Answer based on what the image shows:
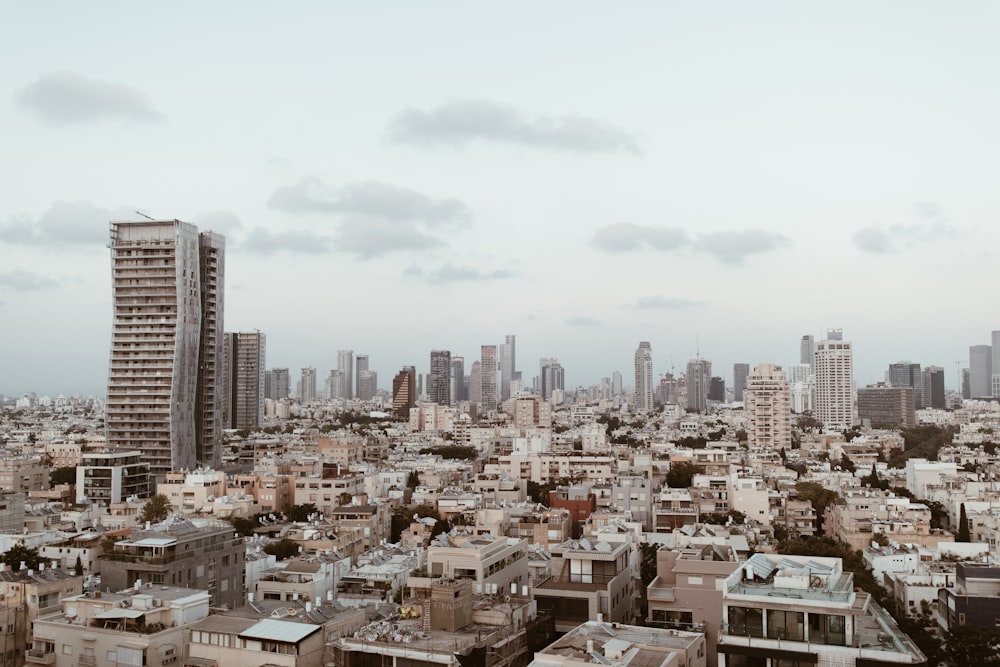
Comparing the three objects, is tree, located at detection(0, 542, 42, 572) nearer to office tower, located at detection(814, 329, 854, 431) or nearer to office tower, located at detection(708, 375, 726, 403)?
office tower, located at detection(814, 329, 854, 431)

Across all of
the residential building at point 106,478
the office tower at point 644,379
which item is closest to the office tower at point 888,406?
the office tower at point 644,379

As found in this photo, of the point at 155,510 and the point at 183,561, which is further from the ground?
the point at 183,561

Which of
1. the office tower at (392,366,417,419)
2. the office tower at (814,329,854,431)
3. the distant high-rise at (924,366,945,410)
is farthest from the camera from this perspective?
the distant high-rise at (924,366,945,410)

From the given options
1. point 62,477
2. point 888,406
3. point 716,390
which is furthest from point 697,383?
point 62,477

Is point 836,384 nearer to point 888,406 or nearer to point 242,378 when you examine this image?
point 888,406

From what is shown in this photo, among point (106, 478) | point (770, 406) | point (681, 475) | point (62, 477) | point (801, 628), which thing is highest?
point (770, 406)

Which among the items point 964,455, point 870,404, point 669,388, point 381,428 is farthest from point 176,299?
point 669,388

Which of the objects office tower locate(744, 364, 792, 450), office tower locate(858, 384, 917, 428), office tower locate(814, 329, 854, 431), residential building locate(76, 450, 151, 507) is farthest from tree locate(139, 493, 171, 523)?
office tower locate(858, 384, 917, 428)
